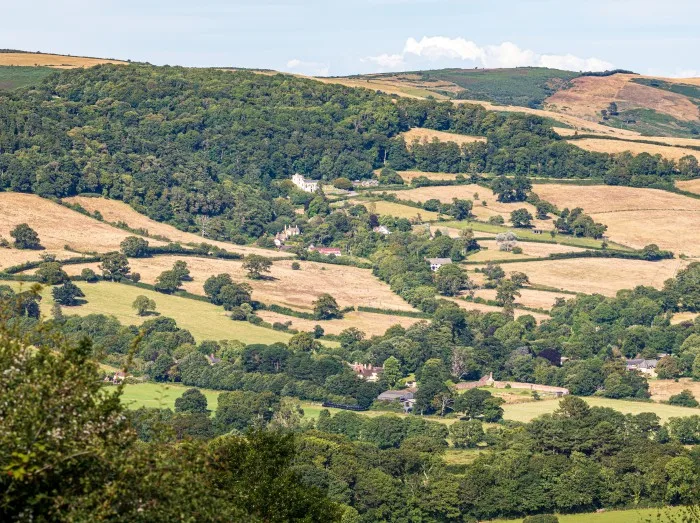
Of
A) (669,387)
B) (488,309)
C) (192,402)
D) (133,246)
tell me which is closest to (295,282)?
(133,246)

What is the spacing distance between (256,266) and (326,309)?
50.1 feet

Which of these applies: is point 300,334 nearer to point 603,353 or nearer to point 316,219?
point 603,353

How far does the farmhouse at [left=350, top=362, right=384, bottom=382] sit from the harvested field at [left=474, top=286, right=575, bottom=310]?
30569 mm

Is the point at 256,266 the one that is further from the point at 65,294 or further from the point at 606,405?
the point at 606,405

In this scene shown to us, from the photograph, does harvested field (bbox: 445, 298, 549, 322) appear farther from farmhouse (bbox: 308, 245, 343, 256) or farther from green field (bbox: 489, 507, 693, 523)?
green field (bbox: 489, 507, 693, 523)

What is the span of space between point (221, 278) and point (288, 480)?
104 meters

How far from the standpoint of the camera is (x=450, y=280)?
6467 inches

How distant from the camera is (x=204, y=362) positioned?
420 feet

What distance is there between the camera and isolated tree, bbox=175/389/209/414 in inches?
4407

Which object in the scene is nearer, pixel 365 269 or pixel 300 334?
pixel 300 334

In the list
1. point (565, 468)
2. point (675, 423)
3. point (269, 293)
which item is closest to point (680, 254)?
point (269, 293)

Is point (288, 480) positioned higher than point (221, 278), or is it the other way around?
point (288, 480)

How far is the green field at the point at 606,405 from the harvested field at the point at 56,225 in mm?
61582

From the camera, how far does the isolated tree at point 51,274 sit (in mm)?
143875
